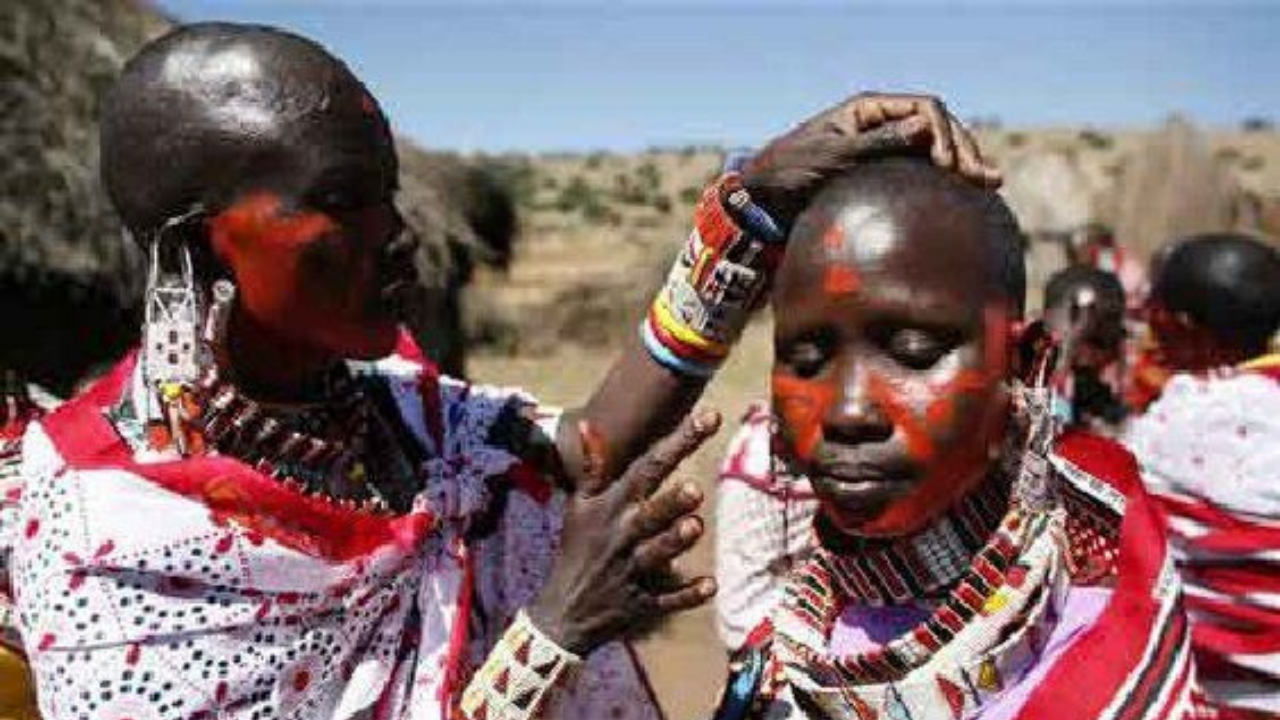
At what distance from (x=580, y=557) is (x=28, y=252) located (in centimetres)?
486

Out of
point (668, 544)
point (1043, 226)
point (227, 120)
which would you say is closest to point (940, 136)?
point (668, 544)

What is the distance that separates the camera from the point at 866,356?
204 centimetres

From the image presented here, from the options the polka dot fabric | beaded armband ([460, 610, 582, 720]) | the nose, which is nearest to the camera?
the nose

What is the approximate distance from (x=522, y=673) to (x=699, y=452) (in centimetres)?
609

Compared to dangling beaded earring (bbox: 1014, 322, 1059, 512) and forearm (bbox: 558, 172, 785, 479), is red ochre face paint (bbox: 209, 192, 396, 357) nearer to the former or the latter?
forearm (bbox: 558, 172, 785, 479)

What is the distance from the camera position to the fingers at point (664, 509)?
2.07 metres

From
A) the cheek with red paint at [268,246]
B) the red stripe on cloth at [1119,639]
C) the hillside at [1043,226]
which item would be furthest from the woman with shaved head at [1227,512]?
the hillside at [1043,226]

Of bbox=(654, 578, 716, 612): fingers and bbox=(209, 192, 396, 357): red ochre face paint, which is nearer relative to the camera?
bbox=(654, 578, 716, 612): fingers

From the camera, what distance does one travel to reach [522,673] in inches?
87.3

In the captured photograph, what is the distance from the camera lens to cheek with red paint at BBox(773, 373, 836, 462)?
204cm

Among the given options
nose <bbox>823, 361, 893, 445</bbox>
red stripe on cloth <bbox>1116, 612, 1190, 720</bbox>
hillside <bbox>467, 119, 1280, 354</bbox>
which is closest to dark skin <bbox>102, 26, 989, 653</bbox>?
nose <bbox>823, 361, 893, 445</bbox>

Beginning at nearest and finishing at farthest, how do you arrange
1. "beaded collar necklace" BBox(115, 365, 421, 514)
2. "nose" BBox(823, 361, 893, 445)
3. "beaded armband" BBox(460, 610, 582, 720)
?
"nose" BBox(823, 361, 893, 445)
"beaded armband" BBox(460, 610, 582, 720)
"beaded collar necklace" BBox(115, 365, 421, 514)

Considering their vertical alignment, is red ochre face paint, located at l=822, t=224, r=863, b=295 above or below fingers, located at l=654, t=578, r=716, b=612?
above

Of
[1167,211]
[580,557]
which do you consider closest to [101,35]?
[580,557]
